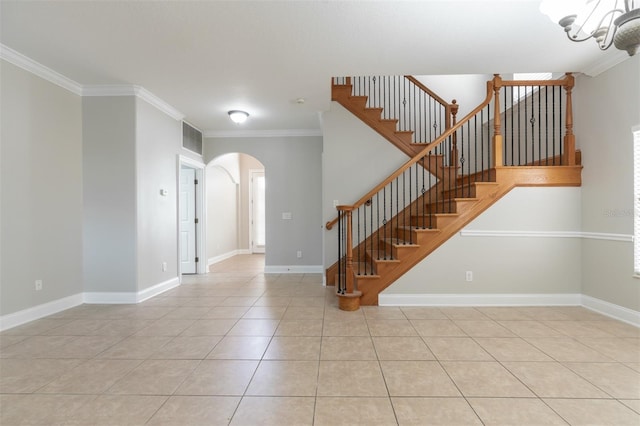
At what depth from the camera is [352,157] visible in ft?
15.6

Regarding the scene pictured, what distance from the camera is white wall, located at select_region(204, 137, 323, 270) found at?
5.94 meters

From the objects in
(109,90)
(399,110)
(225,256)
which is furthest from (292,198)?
(109,90)

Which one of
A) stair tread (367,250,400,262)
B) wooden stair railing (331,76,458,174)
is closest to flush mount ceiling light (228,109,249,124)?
wooden stair railing (331,76,458,174)

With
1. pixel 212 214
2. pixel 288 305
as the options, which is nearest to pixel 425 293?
pixel 288 305

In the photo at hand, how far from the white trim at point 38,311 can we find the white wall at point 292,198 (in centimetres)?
300

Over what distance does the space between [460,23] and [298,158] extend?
149 inches

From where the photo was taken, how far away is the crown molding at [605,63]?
309cm

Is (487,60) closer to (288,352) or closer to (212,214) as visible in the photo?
(288,352)

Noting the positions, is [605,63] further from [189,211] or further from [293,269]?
[189,211]

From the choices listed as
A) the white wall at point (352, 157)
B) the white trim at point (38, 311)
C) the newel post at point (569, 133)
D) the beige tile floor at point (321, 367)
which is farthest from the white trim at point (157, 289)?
the newel post at point (569, 133)

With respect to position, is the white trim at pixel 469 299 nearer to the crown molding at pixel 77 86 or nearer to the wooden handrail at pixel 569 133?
the wooden handrail at pixel 569 133

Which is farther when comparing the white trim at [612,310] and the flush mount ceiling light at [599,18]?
the white trim at [612,310]

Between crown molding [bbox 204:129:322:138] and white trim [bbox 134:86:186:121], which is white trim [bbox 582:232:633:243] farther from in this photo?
white trim [bbox 134:86:186:121]

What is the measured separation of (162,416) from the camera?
1.70 meters
